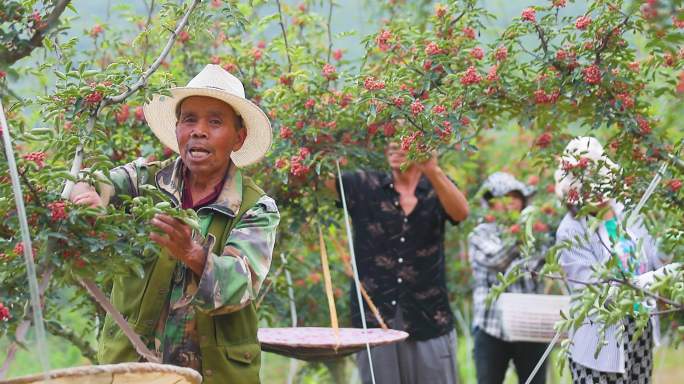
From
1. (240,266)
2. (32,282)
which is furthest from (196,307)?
(32,282)

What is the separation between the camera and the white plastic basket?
5383 mm

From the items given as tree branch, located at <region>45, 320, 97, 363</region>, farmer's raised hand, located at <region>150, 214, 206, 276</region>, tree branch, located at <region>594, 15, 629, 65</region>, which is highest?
tree branch, located at <region>594, 15, 629, 65</region>

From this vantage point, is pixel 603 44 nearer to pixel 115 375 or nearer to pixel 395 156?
pixel 395 156

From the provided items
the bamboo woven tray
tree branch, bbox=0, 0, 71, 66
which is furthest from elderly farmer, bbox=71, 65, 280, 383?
the bamboo woven tray

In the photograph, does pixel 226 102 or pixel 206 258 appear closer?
pixel 206 258

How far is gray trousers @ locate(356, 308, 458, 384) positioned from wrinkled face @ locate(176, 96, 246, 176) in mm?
1563

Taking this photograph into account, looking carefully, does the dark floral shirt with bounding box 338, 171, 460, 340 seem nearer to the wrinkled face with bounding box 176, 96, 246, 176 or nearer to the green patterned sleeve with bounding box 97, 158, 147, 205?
the wrinkled face with bounding box 176, 96, 246, 176

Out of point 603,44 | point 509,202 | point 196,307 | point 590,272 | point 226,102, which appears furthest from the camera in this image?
point 509,202

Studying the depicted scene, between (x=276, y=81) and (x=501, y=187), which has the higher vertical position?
(x=276, y=81)

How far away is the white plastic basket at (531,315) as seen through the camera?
17.7 feet

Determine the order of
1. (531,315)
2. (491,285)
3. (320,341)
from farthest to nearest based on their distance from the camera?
(491,285) < (531,315) < (320,341)

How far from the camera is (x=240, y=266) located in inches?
121

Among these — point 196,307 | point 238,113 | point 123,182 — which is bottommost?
point 196,307

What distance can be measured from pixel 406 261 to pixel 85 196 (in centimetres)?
223
